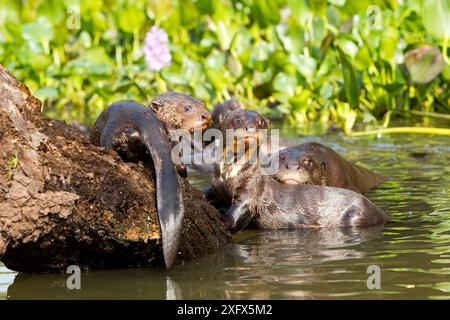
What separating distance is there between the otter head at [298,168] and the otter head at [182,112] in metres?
0.73

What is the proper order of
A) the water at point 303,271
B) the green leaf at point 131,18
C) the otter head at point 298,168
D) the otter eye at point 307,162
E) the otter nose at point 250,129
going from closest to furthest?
the water at point 303,271 → the otter nose at point 250,129 → the otter head at point 298,168 → the otter eye at point 307,162 → the green leaf at point 131,18

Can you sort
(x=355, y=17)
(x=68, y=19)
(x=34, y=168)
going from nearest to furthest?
(x=34, y=168) → (x=355, y=17) → (x=68, y=19)

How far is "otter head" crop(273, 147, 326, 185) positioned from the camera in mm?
6590

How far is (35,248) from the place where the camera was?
14.8 feet

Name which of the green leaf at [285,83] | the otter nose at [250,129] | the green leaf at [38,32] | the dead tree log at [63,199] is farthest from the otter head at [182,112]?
the green leaf at [38,32]

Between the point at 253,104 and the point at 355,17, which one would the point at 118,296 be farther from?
the point at 253,104

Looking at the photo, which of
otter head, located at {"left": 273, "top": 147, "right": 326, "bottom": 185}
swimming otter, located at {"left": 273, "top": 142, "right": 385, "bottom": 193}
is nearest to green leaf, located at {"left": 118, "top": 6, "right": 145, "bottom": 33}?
swimming otter, located at {"left": 273, "top": 142, "right": 385, "bottom": 193}

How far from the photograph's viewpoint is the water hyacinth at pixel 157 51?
11391 mm

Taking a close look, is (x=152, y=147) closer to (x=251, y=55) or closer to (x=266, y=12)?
(x=266, y=12)

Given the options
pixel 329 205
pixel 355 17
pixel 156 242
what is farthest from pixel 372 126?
pixel 156 242

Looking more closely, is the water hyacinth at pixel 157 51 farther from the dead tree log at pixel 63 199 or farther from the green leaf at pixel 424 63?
the dead tree log at pixel 63 199

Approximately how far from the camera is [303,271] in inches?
182

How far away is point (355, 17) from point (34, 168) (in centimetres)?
616
